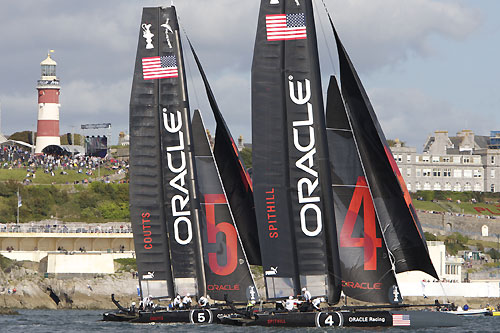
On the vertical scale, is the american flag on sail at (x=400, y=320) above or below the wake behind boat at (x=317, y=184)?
below

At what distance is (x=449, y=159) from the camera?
504 feet

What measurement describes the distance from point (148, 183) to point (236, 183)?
322 centimetres

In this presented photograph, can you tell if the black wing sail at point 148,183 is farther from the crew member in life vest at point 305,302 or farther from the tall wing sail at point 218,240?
the crew member in life vest at point 305,302

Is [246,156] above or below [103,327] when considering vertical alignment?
above

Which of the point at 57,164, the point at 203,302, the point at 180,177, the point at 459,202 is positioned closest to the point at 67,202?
the point at 57,164

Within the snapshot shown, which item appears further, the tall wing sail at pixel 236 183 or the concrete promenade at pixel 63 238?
the concrete promenade at pixel 63 238

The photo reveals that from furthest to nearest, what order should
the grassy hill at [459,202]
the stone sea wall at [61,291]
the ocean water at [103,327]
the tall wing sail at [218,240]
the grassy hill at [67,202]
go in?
1. the grassy hill at [459,202]
2. the grassy hill at [67,202]
3. the stone sea wall at [61,291]
4. the tall wing sail at [218,240]
5. the ocean water at [103,327]

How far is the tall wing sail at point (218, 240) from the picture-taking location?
36.7m

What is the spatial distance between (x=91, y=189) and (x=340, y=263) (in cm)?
5967

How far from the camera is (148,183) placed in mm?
37500

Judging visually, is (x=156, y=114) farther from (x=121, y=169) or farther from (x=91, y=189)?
(x=121, y=169)

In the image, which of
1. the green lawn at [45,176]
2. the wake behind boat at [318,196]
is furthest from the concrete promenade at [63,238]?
the wake behind boat at [318,196]

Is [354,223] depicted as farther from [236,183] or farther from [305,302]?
[236,183]

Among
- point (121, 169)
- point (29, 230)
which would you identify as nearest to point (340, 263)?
point (29, 230)
